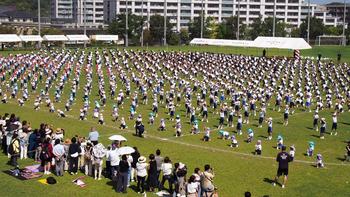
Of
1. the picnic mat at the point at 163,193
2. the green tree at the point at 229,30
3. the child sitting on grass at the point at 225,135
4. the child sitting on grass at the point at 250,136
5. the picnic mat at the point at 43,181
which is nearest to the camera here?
the picnic mat at the point at 163,193

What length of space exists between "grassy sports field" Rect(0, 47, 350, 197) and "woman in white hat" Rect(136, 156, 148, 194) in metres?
0.34

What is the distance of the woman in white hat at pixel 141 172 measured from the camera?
1474 centimetres

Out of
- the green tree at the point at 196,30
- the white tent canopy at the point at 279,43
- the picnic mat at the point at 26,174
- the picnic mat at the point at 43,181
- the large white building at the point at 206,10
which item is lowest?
the picnic mat at the point at 43,181

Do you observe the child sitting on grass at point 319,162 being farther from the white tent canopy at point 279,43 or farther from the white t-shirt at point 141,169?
the white tent canopy at point 279,43

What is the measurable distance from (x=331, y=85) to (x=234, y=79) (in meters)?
8.55

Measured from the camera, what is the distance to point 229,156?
20516 mm

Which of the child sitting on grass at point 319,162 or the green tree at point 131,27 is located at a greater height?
the green tree at point 131,27

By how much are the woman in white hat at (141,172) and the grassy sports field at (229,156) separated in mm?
343

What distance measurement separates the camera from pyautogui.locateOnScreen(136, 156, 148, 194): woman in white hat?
14.7 metres

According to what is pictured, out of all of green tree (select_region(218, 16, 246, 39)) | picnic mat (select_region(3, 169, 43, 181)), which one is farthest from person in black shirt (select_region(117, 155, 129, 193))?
green tree (select_region(218, 16, 246, 39))

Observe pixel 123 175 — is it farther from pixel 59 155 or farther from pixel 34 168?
pixel 34 168

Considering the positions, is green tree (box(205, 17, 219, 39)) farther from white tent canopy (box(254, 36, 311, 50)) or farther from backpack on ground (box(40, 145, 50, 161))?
backpack on ground (box(40, 145, 50, 161))

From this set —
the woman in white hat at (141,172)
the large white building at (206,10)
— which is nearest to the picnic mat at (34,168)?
the woman in white hat at (141,172)

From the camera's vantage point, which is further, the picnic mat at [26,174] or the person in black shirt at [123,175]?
the picnic mat at [26,174]
